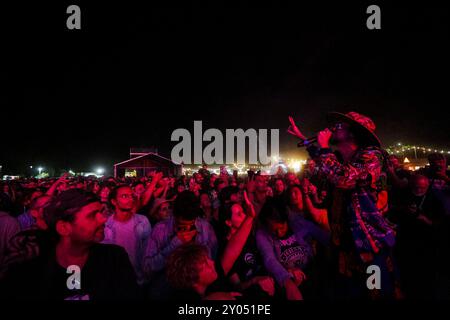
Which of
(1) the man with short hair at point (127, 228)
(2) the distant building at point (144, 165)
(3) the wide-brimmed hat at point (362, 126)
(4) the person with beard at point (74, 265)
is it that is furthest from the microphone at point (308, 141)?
(2) the distant building at point (144, 165)

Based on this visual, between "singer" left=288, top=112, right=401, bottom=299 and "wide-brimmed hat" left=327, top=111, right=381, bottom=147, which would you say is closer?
"singer" left=288, top=112, right=401, bottom=299

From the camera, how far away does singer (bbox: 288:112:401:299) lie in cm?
252

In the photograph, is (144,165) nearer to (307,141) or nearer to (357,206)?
(307,141)

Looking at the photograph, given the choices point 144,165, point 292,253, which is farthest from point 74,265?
point 144,165

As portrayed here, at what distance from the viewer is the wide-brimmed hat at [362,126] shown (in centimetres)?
274

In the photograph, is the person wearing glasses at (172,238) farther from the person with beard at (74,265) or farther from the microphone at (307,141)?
the microphone at (307,141)

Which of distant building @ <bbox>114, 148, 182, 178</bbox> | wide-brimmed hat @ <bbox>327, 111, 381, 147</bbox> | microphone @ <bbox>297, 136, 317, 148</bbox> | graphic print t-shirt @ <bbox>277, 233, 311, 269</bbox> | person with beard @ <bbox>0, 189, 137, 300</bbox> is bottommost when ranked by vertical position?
distant building @ <bbox>114, 148, 182, 178</bbox>

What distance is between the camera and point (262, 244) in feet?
9.18

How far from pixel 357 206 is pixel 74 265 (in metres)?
2.68

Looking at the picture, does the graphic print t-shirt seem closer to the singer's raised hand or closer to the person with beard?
the singer's raised hand

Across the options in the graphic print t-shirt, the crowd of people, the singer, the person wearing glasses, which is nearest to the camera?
the crowd of people

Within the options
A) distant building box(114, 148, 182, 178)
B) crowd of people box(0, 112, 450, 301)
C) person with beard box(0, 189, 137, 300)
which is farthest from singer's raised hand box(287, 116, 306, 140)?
distant building box(114, 148, 182, 178)
